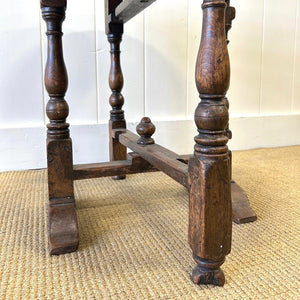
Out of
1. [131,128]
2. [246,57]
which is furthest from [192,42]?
[131,128]

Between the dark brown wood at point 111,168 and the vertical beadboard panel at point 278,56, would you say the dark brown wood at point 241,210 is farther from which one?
the vertical beadboard panel at point 278,56

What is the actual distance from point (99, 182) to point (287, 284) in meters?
0.74

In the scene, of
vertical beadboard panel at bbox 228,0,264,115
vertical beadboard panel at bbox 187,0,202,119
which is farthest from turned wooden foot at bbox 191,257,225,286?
vertical beadboard panel at bbox 228,0,264,115

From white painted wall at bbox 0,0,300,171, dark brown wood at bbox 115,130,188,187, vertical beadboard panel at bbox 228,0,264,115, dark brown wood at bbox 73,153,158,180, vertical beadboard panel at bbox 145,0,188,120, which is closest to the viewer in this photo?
dark brown wood at bbox 115,130,188,187

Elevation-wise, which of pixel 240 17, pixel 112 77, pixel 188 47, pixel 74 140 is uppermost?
pixel 240 17

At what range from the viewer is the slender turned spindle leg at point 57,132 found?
778mm

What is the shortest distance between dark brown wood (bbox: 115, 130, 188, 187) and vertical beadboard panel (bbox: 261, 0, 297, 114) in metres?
0.93

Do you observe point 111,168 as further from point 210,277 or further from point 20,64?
point 20,64

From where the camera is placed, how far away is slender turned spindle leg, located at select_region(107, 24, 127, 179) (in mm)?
1161

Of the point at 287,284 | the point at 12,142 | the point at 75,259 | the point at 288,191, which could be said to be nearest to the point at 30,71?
the point at 12,142

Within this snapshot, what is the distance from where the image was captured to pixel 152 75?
1.46m

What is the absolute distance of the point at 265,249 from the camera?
680mm

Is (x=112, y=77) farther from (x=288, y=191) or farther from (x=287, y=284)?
(x=287, y=284)

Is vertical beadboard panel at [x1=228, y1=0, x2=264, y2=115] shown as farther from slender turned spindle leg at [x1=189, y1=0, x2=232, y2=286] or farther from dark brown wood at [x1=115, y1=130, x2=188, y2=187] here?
slender turned spindle leg at [x1=189, y1=0, x2=232, y2=286]
